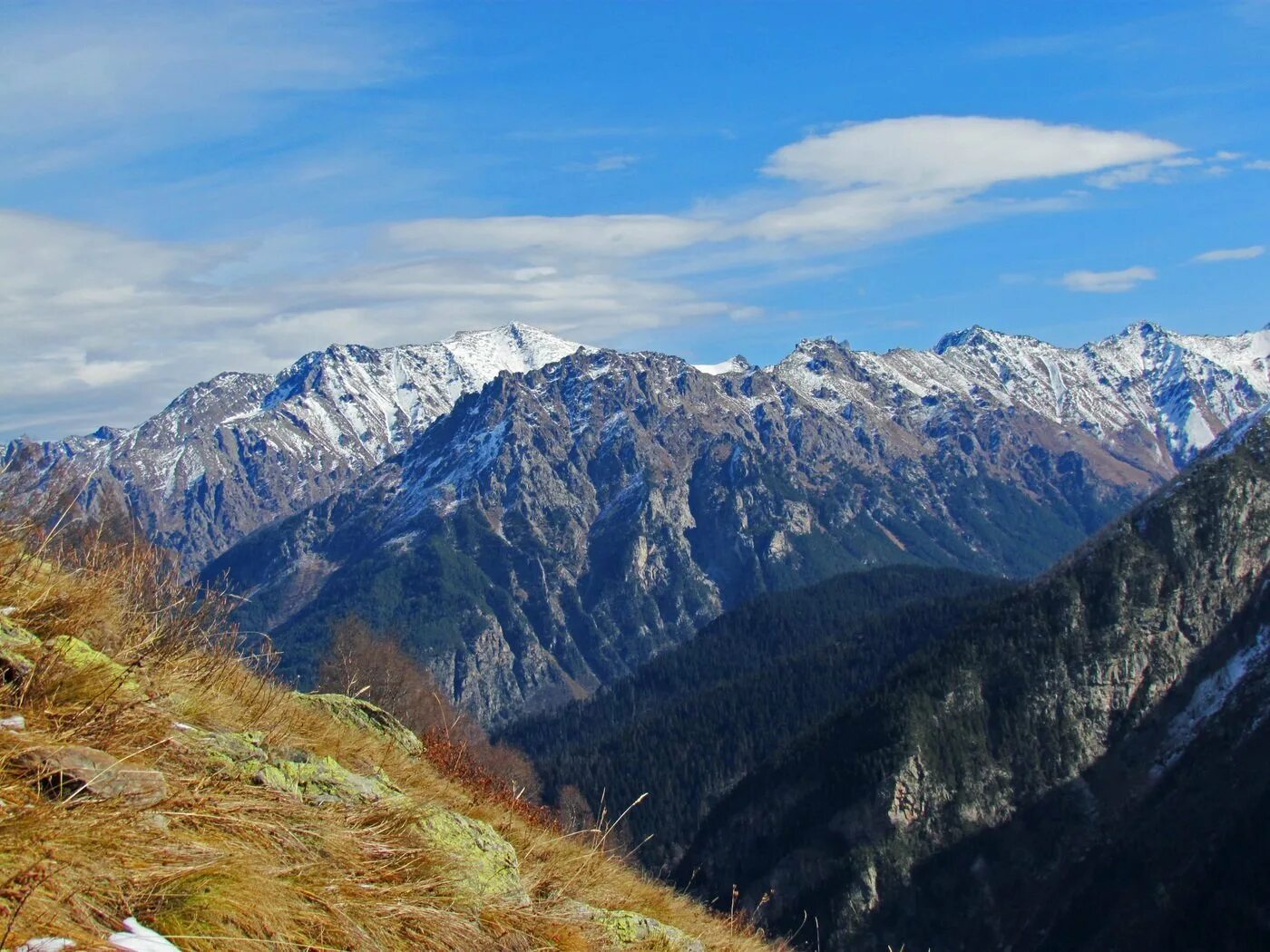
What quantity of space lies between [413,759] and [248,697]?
2459 millimetres

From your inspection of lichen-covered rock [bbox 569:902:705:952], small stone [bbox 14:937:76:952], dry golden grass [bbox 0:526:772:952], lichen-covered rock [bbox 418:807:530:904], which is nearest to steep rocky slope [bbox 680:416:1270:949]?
dry golden grass [bbox 0:526:772:952]

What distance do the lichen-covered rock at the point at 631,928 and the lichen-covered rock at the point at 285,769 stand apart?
2146 mm

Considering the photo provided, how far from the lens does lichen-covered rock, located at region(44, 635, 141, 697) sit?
835cm

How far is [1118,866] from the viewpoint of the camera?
152m

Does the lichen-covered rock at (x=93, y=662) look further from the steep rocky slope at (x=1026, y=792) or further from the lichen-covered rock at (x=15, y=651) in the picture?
the steep rocky slope at (x=1026, y=792)

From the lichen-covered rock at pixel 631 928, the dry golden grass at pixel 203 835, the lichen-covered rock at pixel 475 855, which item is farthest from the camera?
the lichen-covered rock at pixel 631 928

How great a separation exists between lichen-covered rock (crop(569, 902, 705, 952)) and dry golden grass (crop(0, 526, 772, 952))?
22 centimetres

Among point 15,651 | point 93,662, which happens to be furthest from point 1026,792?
point 15,651

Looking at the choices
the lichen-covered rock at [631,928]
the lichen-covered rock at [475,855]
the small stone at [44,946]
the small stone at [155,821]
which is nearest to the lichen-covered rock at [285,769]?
the lichen-covered rock at [475,855]

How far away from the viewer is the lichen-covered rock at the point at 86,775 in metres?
6.90

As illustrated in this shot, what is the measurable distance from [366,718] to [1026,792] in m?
187

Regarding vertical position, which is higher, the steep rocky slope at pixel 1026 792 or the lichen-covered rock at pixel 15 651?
the lichen-covered rock at pixel 15 651

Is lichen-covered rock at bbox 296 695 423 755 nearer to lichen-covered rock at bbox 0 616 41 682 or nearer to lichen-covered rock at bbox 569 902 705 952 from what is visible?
lichen-covered rock at bbox 569 902 705 952

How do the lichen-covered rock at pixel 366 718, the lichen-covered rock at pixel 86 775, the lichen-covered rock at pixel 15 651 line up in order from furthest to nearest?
the lichen-covered rock at pixel 366 718 → the lichen-covered rock at pixel 15 651 → the lichen-covered rock at pixel 86 775
